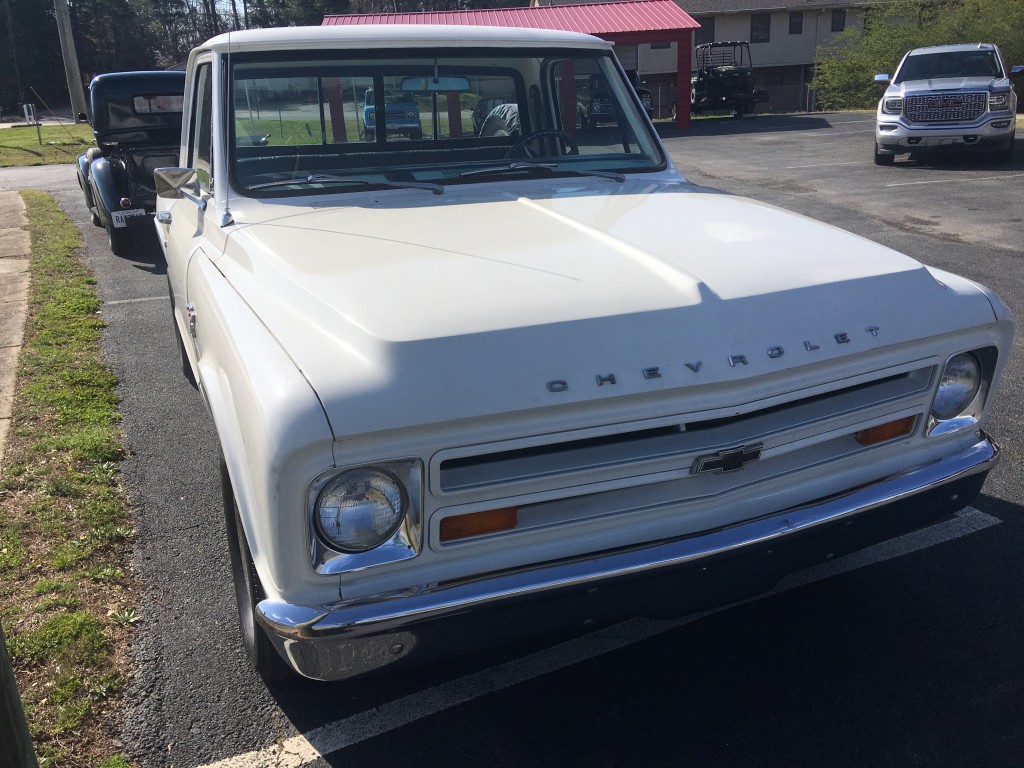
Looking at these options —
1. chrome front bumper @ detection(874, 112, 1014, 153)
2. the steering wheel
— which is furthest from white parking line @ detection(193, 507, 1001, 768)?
chrome front bumper @ detection(874, 112, 1014, 153)

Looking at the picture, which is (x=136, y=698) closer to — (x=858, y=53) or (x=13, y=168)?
(x=13, y=168)

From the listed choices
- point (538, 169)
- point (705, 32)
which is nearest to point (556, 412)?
point (538, 169)

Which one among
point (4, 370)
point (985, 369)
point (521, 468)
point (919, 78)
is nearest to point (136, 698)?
point (521, 468)

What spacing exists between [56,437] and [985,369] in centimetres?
408

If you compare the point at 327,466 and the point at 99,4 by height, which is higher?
the point at 99,4

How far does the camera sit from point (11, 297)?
730cm

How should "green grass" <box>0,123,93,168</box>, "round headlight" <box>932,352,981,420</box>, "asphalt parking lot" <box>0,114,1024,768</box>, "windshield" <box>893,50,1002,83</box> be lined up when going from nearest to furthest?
"asphalt parking lot" <box>0,114,1024,768</box> < "round headlight" <box>932,352,981,420</box> < "windshield" <box>893,50,1002,83</box> < "green grass" <box>0,123,93,168</box>

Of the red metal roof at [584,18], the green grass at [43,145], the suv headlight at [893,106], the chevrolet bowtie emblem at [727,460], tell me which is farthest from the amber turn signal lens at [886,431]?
the red metal roof at [584,18]

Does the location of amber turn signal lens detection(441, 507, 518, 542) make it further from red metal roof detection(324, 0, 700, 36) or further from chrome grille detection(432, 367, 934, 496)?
red metal roof detection(324, 0, 700, 36)

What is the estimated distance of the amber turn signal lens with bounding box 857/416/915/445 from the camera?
2.38 metres

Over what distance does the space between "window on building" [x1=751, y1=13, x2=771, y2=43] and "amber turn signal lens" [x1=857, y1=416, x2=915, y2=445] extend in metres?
40.5

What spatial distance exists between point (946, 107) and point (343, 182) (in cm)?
1242

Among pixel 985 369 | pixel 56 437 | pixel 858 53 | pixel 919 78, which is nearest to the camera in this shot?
pixel 985 369

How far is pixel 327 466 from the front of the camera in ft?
5.91
